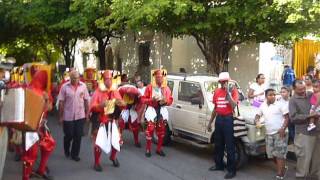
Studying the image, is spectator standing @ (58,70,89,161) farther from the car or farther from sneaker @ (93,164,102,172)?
the car

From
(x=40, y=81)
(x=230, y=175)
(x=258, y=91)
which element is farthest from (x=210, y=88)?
(x=40, y=81)

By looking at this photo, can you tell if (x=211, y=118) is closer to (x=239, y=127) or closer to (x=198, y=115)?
(x=239, y=127)

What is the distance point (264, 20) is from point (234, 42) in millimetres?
2381

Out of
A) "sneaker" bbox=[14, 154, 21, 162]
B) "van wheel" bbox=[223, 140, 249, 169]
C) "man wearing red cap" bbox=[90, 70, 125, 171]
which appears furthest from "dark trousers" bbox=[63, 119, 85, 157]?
"van wheel" bbox=[223, 140, 249, 169]

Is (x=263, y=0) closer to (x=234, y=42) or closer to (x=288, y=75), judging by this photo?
(x=234, y=42)

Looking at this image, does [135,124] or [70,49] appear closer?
[135,124]

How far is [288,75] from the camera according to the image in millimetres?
17188

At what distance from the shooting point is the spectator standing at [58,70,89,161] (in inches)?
370

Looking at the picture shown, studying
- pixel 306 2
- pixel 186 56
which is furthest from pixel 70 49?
pixel 306 2

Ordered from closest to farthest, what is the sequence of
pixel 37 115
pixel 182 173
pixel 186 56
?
pixel 37 115
pixel 182 173
pixel 186 56

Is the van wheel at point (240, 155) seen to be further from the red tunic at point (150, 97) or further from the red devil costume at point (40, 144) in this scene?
the red devil costume at point (40, 144)

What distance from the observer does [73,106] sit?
9.40m

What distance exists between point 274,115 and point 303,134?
2.03 ft

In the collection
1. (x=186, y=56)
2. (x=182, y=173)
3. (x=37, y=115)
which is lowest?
(x=182, y=173)
